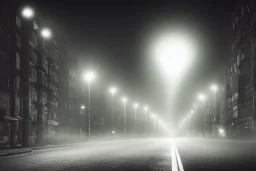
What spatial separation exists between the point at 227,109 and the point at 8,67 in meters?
72.7

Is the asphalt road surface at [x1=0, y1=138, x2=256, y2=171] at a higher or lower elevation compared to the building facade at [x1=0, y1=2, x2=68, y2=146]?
lower

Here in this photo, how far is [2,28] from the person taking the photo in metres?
46.5

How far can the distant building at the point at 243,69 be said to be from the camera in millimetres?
77000

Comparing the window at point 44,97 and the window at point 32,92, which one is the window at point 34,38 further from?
the window at point 44,97

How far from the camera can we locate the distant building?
7700 cm

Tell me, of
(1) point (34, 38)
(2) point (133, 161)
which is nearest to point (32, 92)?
(1) point (34, 38)

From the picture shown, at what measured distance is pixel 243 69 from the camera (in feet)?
274

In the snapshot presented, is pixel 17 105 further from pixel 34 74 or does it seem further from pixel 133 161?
pixel 133 161

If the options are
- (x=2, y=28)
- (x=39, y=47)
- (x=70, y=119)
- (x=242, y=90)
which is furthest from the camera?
(x=70, y=119)

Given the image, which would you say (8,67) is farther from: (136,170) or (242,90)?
(242,90)

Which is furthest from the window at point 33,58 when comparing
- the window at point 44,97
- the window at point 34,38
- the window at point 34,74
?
the window at point 44,97

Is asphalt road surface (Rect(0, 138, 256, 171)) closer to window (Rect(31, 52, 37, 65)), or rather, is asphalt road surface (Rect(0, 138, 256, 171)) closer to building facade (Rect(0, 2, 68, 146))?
building facade (Rect(0, 2, 68, 146))

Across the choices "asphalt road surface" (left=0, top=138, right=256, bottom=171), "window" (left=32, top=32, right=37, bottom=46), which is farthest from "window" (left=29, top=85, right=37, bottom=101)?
"asphalt road surface" (left=0, top=138, right=256, bottom=171)

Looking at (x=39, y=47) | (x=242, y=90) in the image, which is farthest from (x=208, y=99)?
(x=39, y=47)
